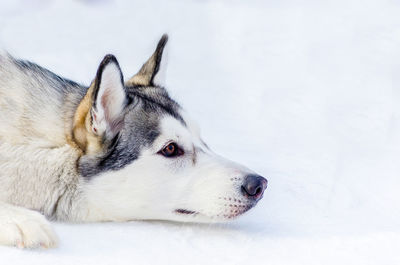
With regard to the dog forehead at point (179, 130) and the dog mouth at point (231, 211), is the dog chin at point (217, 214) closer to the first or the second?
the dog mouth at point (231, 211)

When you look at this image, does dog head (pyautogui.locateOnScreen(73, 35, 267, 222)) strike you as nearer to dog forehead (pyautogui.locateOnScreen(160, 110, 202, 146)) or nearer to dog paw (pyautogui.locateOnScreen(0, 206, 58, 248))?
dog forehead (pyautogui.locateOnScreen(160, 110, 202, 146))

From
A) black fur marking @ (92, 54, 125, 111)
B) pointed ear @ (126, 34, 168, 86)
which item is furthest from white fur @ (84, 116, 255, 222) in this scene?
pointed ear @ (126, 34, 168, 86)

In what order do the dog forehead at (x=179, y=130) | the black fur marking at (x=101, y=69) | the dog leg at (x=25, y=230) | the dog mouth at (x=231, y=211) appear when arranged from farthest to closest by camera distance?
1. the dog forehead at (x=179, y=130)
2. the dog mouth at (x=231, y=211)
3. the black fur marking at (x=101, y=69)
4. the dog leg at (x=25, y=230)

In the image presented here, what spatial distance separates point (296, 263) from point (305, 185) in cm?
163

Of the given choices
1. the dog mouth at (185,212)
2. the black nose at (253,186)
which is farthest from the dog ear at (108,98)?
the black nose at (253,186)

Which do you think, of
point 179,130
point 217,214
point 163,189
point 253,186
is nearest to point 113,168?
point 163,189

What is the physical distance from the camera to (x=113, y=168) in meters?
3.97

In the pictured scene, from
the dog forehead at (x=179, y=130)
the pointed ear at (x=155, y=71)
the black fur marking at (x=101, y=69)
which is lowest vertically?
the dog forehead at (x=179, y=130)

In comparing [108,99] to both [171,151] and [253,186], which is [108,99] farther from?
[253,186]

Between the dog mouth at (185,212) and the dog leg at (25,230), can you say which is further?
the dog mouth at (185,212)

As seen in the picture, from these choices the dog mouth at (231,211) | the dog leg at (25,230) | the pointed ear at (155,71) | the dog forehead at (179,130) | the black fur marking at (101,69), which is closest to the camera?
the dog leg at (25,230)

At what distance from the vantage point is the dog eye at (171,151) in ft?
13.3

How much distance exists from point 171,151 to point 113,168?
0.33 meters

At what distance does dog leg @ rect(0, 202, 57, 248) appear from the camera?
3512 millimetres
